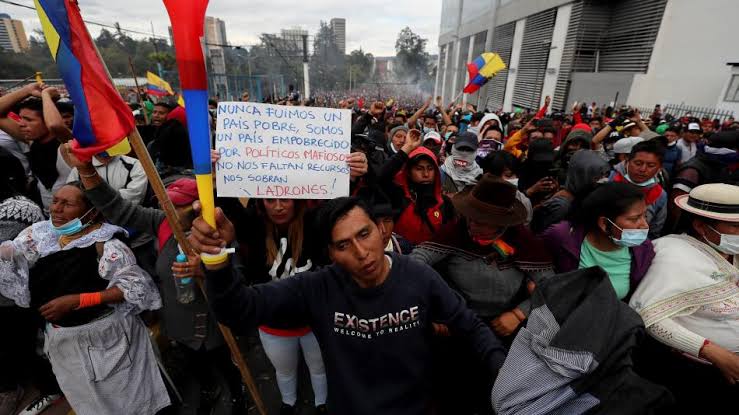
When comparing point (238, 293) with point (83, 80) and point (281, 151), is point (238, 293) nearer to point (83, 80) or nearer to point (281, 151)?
point (281, 151)

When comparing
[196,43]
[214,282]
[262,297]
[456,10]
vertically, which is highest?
[456,10]

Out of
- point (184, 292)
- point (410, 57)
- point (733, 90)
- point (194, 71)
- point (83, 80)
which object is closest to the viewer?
point (194, 71)

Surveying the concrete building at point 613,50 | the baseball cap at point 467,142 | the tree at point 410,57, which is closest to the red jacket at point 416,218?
the baseball cap at point 467,142

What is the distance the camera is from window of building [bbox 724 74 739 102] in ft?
38.8

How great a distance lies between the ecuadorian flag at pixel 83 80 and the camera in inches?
54.2

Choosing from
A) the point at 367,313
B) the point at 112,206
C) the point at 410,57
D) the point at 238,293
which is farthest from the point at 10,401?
the point at 410,57

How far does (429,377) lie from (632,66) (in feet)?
69.3

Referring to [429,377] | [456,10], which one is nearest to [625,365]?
[429,377]

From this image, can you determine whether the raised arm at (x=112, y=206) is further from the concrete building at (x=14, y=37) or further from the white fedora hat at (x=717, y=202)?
the concrete building at (x=14, y=37)

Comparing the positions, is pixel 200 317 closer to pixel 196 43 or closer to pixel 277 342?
pixel 277 342

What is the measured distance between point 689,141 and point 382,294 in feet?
26.1

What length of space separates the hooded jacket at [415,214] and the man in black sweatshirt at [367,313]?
57.1 inches

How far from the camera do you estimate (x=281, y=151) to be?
2.07 m

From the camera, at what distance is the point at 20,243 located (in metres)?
2.23
